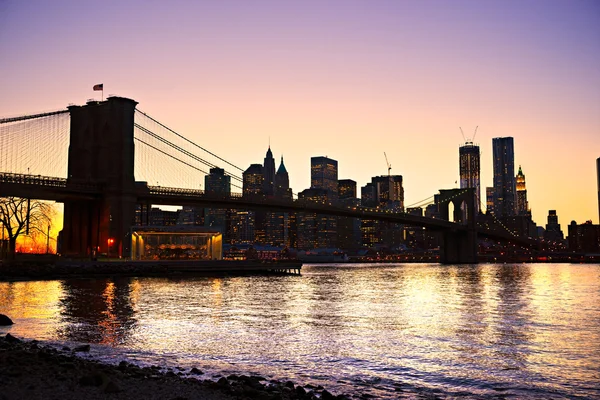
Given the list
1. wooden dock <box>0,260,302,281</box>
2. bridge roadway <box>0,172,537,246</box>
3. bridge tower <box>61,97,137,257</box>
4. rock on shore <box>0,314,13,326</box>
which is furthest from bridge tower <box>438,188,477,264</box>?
rock on shore <box>0,314,13,326</box>

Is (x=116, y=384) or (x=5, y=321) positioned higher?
(x=116, y=384)

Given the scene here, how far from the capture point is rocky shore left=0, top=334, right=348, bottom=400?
422 inches

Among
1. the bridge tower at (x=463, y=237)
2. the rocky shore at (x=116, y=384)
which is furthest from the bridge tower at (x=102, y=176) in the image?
the bridge tower at (x=463, y=237)

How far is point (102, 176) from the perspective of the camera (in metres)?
72.1

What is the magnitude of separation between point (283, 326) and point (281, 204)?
61.4 meters

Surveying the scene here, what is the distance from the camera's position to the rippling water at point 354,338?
1446 centimetres

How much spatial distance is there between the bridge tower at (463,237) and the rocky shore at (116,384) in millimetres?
119455

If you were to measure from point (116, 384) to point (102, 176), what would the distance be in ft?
212

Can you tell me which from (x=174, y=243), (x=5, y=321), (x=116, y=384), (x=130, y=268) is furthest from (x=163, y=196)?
(x=116, y=384)

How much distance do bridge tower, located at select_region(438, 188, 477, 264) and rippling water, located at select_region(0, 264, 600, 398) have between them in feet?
310

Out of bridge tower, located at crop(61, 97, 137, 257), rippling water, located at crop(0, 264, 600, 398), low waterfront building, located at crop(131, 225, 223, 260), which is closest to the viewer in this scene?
rippling water, located at crop(0, 264, 600, 398)

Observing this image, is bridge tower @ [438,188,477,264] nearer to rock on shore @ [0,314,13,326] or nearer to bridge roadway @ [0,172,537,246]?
bridge roadway @ [0,172,537,246]

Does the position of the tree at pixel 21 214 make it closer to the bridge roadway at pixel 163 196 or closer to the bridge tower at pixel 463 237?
the bridge roadway at pixel 163 196

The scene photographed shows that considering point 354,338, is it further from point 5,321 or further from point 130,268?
point 130,268
